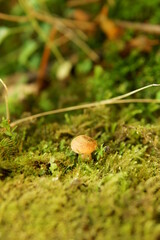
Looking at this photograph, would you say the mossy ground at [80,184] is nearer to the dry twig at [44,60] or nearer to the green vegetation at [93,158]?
the green vegetation at [93,158]

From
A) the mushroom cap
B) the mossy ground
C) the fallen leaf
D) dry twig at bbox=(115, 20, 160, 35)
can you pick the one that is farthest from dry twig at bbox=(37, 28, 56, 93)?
the mushroom cap

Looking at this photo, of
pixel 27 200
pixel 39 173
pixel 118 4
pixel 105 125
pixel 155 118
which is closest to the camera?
pixel 27 200

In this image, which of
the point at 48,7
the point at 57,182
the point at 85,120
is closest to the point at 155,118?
the point at 85,120

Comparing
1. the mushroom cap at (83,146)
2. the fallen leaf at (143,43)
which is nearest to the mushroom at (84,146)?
the mushroom cap at (83,146)

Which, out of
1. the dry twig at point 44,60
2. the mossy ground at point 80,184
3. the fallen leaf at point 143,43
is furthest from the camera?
the dry twig at point 44,60

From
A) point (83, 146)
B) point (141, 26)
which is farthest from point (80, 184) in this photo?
point (141, 26)

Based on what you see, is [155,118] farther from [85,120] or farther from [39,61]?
[39,61]

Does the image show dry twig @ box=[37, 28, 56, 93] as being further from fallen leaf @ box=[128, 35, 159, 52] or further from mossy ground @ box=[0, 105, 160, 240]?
mossy ground @ box=[0, 105, 160, 240]

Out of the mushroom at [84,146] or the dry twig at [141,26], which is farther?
the dry twig at [141,26]
